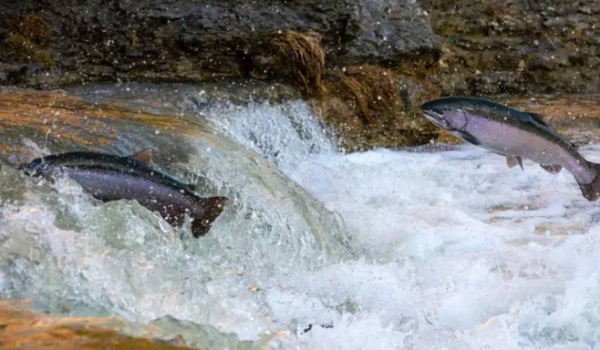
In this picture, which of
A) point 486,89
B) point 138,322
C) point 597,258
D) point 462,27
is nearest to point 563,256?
point 597,258

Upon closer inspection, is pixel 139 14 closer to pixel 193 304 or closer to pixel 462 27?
pixel 462 27

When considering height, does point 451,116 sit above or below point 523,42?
above

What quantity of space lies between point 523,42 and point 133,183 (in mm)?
6423

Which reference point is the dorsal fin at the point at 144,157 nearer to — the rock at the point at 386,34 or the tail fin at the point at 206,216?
the tail fin at the point at 206,216

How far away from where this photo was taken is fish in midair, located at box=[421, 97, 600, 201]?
4.31 meters

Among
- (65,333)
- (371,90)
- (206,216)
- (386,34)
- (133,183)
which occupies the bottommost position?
(371,90)

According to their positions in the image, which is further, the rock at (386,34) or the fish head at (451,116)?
the rock at (386,34)

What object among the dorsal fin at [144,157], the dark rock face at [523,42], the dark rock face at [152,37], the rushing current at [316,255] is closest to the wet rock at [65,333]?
the rushing current at [316,255]

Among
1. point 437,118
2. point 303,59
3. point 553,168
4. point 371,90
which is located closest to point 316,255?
point 437,118

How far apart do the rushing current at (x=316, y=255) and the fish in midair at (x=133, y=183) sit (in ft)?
0.17

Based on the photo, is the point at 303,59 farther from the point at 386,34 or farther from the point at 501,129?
the point at 501,129

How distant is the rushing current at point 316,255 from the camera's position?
9.43 ft

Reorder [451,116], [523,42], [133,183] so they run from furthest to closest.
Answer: [523,42], [451,116], [133,183]

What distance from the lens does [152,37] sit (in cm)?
695
